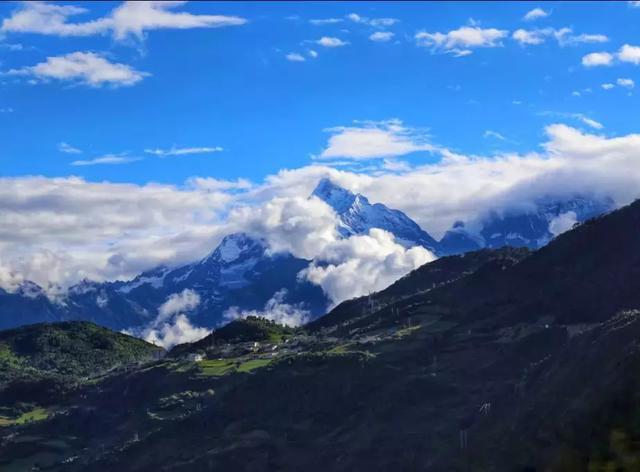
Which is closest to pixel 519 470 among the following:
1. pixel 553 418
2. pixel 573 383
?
pixel 553 418

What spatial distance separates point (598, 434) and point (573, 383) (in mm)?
29400

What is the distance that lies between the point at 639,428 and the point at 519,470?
25.3 m

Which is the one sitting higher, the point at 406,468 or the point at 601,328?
the point at 601,328

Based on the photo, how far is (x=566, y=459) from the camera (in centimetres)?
13475

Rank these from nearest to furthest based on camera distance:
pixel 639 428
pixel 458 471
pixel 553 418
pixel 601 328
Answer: pixel 639 428, pixel 553 418, pixel 458 471, pixel 601 328

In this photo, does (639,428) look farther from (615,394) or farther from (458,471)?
(458,471)

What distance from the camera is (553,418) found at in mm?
155250

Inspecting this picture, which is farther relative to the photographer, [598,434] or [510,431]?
[510,431]

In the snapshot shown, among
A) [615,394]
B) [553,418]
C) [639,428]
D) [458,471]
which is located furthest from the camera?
[458,471]

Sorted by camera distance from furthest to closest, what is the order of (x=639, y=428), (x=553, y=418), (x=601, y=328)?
1. (x=601, y=328)
2. (x=553, y=418)
3. (x=639, y=428)

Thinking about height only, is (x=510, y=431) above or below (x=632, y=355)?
below

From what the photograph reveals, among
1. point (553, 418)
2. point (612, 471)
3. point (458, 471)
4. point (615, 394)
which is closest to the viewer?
point (612, 471)

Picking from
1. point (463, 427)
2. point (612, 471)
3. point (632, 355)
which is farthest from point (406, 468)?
point (612, 471)

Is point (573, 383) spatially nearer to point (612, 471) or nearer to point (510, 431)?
point (510, 431)
